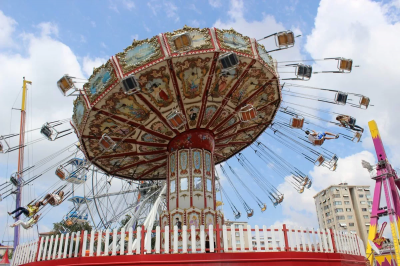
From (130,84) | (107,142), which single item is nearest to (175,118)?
(130,84)

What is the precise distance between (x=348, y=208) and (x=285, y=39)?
62.7m

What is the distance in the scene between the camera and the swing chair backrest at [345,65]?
12.1 m

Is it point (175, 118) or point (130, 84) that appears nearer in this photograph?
point (130, 84)

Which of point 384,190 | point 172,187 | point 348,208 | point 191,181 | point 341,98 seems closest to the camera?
point 341,98

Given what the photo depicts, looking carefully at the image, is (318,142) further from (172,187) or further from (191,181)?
(172,187)

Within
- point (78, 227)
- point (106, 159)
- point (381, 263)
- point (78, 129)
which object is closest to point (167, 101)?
point (78, 129)

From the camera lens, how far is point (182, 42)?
33.1 ft

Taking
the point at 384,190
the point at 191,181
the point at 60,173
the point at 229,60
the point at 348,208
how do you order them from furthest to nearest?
the point at 348,208 → the point at 384,190 → the point at 60,173 → the point at 191,181 → the point at 229,60

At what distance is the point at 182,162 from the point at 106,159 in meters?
→ 4.17

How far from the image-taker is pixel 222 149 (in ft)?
54.5

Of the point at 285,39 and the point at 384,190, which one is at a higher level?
the point at 285,39

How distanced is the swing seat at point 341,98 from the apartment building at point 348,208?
56.0 m

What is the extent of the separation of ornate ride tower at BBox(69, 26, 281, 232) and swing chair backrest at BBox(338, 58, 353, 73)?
2.43 metres

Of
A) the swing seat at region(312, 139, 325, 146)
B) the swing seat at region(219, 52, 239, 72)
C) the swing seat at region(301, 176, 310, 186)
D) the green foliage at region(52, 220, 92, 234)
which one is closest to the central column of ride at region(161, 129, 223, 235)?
the swing seat at region(312, 139, 325, 146)
